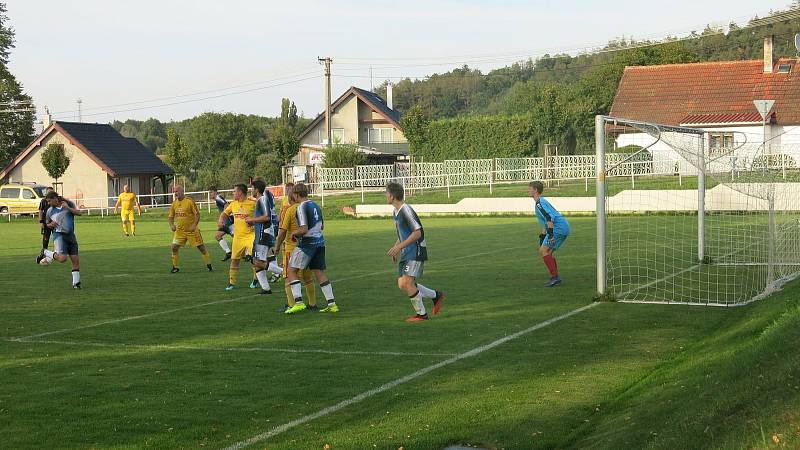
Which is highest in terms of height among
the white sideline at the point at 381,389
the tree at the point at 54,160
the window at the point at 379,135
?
the window at the point at 379,135

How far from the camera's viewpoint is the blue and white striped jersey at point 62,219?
1855cm

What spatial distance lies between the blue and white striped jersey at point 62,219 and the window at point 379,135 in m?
64.5

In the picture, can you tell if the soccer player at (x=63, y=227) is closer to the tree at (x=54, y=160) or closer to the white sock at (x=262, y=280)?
the white sock at (x=262, y=280)

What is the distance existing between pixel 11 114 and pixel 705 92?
52231mm

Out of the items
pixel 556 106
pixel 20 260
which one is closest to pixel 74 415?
pixel 20 260

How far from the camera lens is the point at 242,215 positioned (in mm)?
17969

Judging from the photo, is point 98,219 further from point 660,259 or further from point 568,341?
point 568,341

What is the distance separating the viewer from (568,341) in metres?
11.4

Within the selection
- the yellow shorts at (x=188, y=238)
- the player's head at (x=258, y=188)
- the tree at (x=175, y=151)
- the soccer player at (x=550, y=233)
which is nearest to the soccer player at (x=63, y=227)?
the yellow shorts at (x=188, y=238)

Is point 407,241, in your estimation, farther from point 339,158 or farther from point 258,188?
point 339,158

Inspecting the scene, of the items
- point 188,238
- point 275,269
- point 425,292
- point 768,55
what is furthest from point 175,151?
point 425,292

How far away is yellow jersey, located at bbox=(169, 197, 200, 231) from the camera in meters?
21.5

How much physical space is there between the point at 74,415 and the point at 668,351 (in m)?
6.25

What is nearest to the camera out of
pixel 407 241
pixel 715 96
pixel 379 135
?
pixel 407 241
